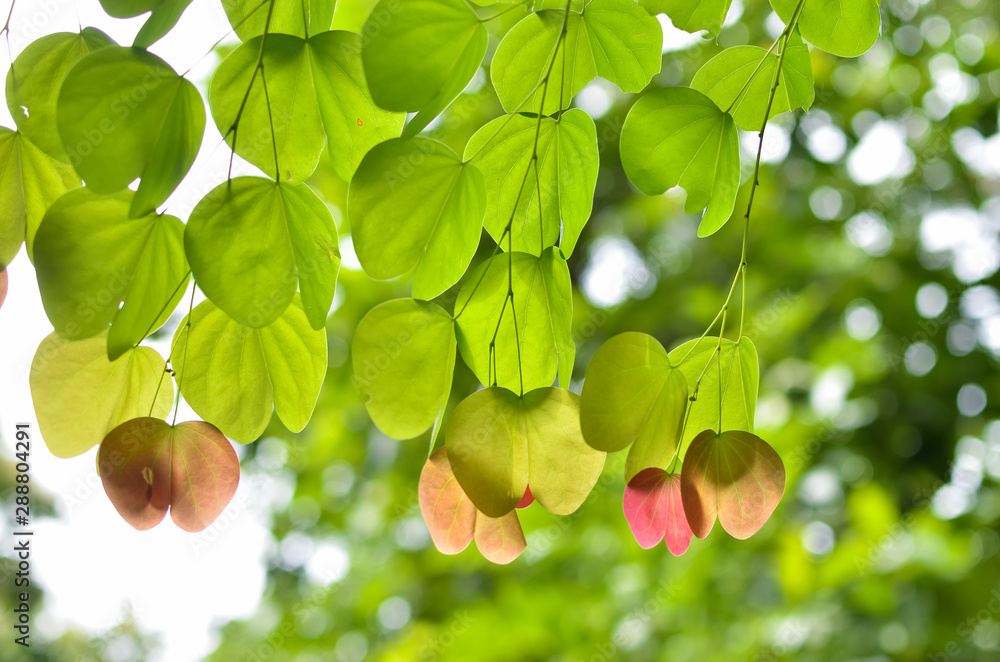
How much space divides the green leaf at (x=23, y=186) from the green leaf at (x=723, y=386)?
34cm

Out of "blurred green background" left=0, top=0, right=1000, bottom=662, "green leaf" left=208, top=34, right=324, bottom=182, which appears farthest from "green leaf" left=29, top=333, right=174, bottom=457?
"blurred green background" left=0, top=0, right=1000, bottom=662

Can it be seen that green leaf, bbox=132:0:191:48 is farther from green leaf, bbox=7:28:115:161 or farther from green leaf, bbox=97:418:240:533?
green leaf, bbox=97:418:240:533

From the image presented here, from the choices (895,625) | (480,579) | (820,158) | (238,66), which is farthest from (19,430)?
(820,158)

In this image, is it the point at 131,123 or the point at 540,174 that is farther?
the point at 540,174

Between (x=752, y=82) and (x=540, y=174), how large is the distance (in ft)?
0.52

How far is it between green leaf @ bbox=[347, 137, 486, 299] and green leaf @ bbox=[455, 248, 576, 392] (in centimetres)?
2

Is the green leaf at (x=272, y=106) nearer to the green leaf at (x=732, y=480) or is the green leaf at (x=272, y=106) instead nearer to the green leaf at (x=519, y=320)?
the green leaf at (x=519, y=320)

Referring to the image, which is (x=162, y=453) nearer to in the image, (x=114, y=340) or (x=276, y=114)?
(x=114, y=340)

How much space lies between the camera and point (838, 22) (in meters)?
0.41

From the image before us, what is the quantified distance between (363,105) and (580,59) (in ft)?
0.47

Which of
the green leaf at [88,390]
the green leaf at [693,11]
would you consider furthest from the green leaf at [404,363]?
the green leaf at [693,11]

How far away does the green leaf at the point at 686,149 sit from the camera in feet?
1.25

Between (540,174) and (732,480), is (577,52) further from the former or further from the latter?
(732,480)

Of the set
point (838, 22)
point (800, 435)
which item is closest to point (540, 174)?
point (838, 22)
